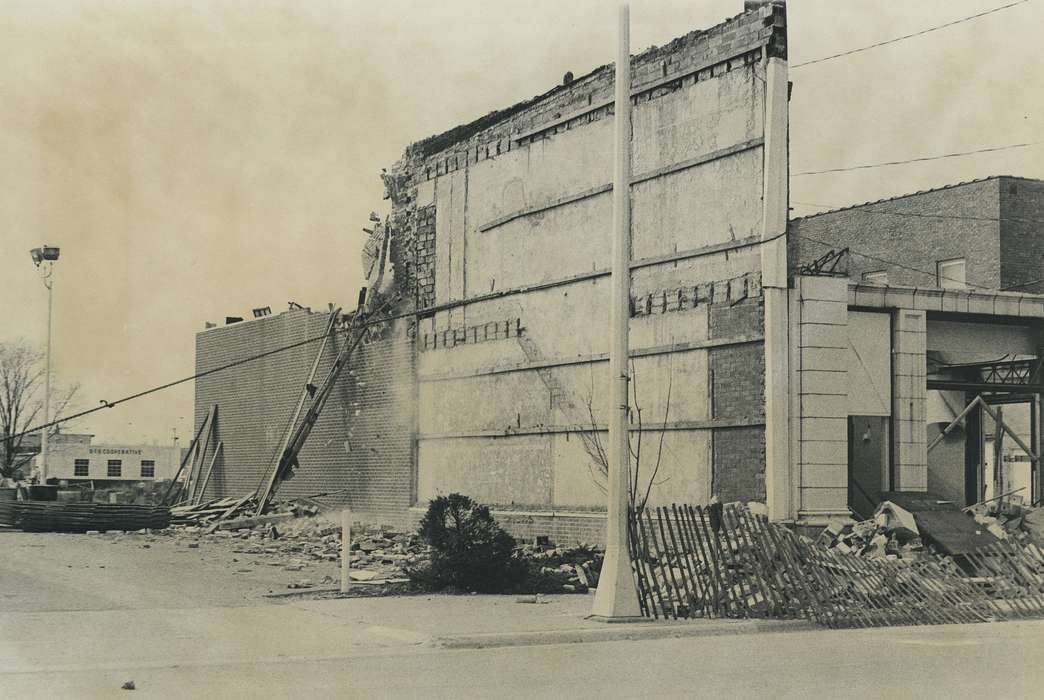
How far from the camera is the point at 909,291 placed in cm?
2055

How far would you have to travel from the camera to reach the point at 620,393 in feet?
46.5

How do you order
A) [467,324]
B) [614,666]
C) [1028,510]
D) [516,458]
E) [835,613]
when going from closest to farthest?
[614,666] < [835,613] < [1028,510] < [516,458] < [467,324]

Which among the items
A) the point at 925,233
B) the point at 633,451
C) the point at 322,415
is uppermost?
the point at 925,233

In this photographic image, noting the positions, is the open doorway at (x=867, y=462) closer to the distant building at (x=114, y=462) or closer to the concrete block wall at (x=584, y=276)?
the concrete block wall at (x=584, y=276)

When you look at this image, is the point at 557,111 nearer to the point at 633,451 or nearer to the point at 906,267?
the point at 633,451

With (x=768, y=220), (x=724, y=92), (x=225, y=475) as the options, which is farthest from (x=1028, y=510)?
(x=225, y=475)

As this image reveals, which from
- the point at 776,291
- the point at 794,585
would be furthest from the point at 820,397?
the point at 794,585

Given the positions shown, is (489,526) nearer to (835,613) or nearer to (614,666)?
(835,613)

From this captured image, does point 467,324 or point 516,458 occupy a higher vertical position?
point 467,324

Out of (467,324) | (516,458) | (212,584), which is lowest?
(212,584)

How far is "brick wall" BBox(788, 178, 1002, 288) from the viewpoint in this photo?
1070 inches

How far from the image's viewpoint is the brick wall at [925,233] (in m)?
27.2

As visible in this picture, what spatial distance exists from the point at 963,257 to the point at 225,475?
762 inches

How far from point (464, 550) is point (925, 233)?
619 inches
